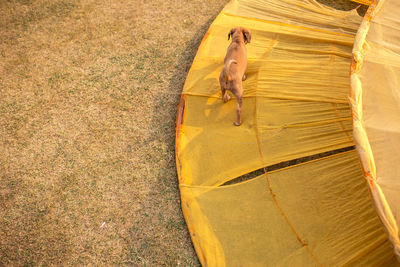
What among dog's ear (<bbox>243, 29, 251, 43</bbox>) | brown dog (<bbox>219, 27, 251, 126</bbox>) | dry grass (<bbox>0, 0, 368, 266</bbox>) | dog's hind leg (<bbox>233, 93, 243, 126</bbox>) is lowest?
dry grass (<bbox>0, 0, 368, 266</bbox>)

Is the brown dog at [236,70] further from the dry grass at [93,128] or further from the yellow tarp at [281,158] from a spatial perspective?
the dry grass at [93,128]

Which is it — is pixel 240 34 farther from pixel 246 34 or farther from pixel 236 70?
pixel 236 70

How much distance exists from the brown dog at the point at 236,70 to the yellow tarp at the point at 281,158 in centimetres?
27

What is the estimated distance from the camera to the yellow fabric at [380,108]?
Answer: 2359 mm

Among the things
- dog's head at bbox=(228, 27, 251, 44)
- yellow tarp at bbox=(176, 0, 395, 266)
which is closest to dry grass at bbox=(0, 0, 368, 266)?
yellow tarp at bbox=(176, 0, 395, 266)

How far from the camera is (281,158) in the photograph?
12.0 feet

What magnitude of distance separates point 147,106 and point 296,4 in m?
3.18

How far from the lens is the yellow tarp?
10.3ft

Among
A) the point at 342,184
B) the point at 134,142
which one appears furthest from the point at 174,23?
the point at 342,184

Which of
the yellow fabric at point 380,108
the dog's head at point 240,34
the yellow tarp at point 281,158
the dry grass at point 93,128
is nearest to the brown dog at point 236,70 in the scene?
the dog's head at point 240,34

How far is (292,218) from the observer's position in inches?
130

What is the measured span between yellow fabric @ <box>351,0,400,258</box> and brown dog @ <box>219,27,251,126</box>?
4.47 ft

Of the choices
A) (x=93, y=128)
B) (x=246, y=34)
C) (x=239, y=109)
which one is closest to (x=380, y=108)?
(x=239, y=109)

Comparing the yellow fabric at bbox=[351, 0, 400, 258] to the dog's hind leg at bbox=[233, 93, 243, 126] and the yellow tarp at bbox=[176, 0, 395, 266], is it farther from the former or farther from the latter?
the dog's hind leg at bbox=[233, 93, 243, 126]
